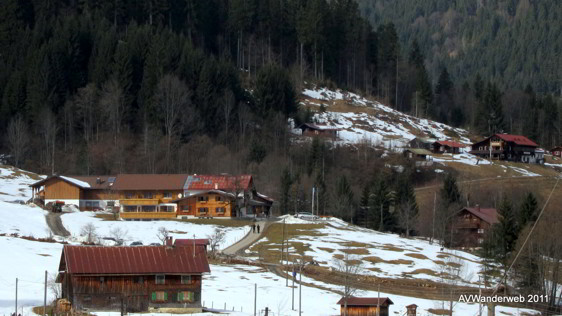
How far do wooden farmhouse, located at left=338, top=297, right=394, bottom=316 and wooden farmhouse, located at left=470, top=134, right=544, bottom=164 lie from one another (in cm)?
9952

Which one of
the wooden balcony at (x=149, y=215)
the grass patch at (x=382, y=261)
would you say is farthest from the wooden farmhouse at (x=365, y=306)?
the wooden balcony at (x=149, y=215)

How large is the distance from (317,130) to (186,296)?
85.9 m

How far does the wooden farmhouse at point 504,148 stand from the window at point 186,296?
10314cm

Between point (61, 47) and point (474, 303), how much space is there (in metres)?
88.1

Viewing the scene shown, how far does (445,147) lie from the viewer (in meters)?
163

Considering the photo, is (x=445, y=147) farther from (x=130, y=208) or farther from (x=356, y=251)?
(x=356, y=251)

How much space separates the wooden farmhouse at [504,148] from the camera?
166 meters

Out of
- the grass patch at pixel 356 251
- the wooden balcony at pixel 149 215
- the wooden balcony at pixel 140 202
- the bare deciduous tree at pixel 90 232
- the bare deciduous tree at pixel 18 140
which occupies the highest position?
the bare deciduous tree at pixel 18 140

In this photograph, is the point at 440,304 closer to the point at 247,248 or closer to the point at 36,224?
the point at 247,248

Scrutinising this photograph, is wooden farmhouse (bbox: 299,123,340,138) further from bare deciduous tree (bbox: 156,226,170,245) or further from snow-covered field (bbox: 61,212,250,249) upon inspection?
bare deciduous tree (bbox: 156,226,170,245)

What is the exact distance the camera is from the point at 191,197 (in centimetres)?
11800

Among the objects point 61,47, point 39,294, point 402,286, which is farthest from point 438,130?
point 39,294

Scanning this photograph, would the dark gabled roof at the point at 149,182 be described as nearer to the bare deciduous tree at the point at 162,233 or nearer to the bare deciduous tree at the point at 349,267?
the bare deciduous tree at the point at 162,233

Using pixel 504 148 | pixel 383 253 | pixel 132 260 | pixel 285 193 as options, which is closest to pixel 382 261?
pixel 383 253
